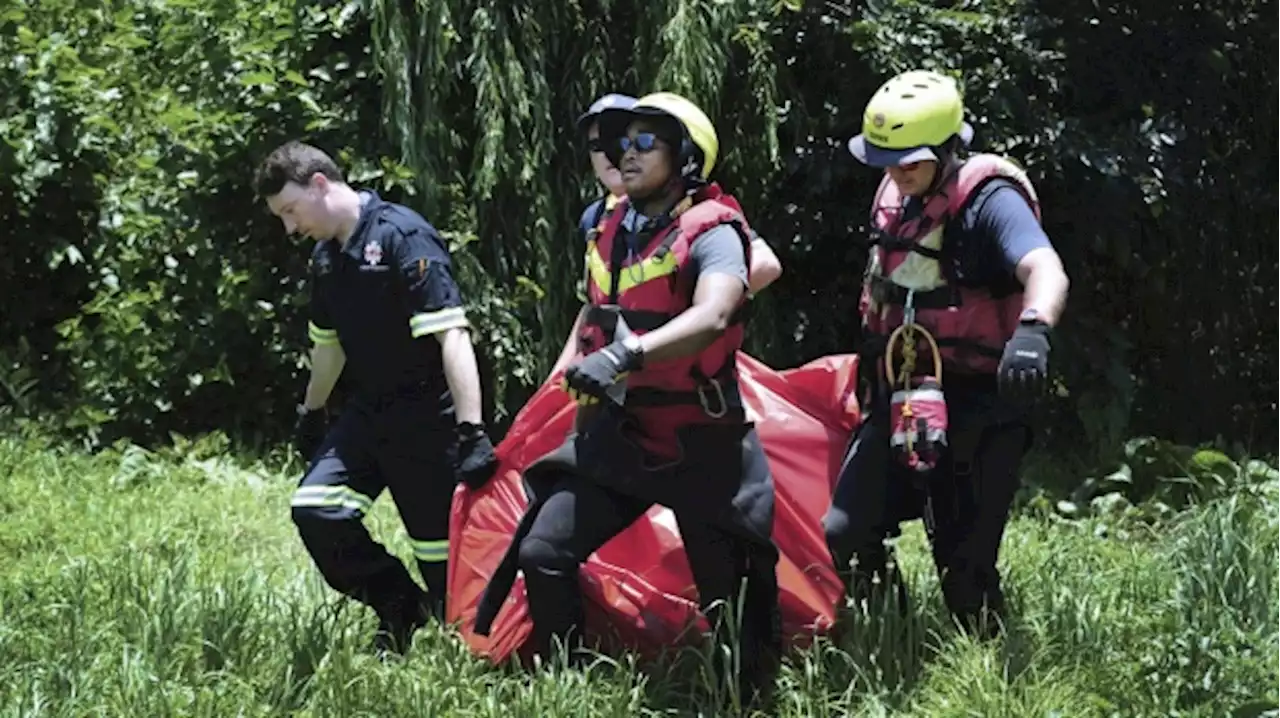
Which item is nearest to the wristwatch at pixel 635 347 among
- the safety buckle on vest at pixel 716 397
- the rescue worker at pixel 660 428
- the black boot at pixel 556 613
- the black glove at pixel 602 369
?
the black glove at pixel 602 369

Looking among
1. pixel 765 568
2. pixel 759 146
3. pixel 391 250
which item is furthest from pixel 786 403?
pixel 759 146

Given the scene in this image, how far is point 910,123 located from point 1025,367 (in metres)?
0.84

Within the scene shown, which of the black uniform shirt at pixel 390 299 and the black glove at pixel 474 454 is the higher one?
the black uniform shirt at pixel 390 299

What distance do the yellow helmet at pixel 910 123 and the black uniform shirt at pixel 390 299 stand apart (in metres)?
1.26

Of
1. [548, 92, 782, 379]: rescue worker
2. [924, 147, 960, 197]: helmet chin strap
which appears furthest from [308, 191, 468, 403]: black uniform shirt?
[924, 147, 960, 197]: helmet chin strap

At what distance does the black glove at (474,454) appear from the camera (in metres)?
4.99

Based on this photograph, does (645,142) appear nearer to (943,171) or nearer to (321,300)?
(943,171)

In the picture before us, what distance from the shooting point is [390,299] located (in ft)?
16.6

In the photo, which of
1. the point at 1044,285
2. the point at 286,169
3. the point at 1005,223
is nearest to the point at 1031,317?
the point at 1044,285

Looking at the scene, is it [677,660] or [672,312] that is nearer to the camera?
[672,312]

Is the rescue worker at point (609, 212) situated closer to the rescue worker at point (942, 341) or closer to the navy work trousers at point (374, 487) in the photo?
the rescue worker at point (942, 341)

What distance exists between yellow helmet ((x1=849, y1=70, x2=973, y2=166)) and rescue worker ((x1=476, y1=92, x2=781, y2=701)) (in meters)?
0.42

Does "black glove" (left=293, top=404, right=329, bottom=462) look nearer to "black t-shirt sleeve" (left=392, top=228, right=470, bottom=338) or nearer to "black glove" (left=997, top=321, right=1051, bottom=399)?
"black t-shirt sleeve" (left=392, top=228, right=470, bottom=338)

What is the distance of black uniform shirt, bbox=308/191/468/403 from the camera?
16.4 ft
